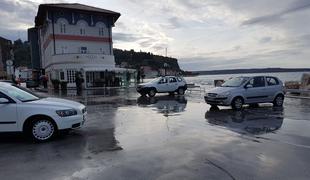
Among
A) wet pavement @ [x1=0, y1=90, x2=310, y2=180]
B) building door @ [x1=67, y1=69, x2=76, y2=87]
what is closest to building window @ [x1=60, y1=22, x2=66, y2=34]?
building door @ [x1=67, y1=69, x2=76, y2=87]

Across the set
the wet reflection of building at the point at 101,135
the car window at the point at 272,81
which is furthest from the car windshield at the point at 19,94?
the car window at the point at 272,81

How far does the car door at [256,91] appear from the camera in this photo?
16.0 metres

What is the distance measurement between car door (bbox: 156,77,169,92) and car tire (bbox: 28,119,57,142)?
1654 centimetres

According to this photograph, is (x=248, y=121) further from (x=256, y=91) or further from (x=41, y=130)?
(x=41, y=130)

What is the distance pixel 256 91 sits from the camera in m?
16.2

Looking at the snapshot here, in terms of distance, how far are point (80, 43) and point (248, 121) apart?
4311 cm

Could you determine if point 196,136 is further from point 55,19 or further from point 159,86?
point 55,19

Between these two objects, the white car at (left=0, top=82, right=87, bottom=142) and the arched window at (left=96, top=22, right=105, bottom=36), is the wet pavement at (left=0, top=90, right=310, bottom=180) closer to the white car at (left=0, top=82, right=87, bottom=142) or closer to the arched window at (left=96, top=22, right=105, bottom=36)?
the white car at (left=0, top=82, right=87, bottom=142)

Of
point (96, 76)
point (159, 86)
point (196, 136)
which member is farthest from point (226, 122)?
point (96, 76)

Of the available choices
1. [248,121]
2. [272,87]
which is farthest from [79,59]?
[248,121]

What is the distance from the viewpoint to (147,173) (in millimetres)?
5918

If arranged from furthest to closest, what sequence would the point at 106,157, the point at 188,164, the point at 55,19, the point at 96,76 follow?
the point at 55,19 < the point at 96,76 < the point at 106,157 < the point at 188,164

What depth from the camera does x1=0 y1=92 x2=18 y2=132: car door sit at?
340 inches

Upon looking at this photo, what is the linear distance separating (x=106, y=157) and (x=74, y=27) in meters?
46.2
